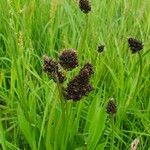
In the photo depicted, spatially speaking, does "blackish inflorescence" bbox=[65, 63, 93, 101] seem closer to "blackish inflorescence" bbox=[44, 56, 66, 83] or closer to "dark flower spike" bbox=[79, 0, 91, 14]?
"blackish inflorescence" bbox=[44, 56, 66, 83]

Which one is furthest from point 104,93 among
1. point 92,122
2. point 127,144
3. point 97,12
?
point 97,12

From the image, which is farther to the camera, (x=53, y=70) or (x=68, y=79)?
(x=68, y=79)

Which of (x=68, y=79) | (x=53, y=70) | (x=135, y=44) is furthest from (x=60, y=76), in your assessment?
(x=68, y=79)

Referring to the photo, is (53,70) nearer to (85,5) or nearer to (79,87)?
(79,87)

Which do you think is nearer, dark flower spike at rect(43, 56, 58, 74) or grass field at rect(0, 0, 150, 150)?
dark flower spike at rect(43, 56, 58, 74)

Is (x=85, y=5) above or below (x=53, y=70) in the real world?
above

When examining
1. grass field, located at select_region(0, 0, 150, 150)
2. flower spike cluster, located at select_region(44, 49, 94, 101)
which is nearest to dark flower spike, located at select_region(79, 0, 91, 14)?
grass field, located at select_region(0, 0, 150, 150)

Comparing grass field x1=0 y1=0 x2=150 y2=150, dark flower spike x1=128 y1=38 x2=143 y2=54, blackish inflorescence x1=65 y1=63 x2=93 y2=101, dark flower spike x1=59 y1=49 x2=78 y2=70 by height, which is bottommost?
grass field x1=0 y1=0 x2=150 y2=150

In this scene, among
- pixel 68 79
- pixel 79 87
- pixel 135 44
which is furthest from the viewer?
pixel 68 79

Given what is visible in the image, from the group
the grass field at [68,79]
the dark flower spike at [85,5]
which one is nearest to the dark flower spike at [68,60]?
the grass field at [68,79]
